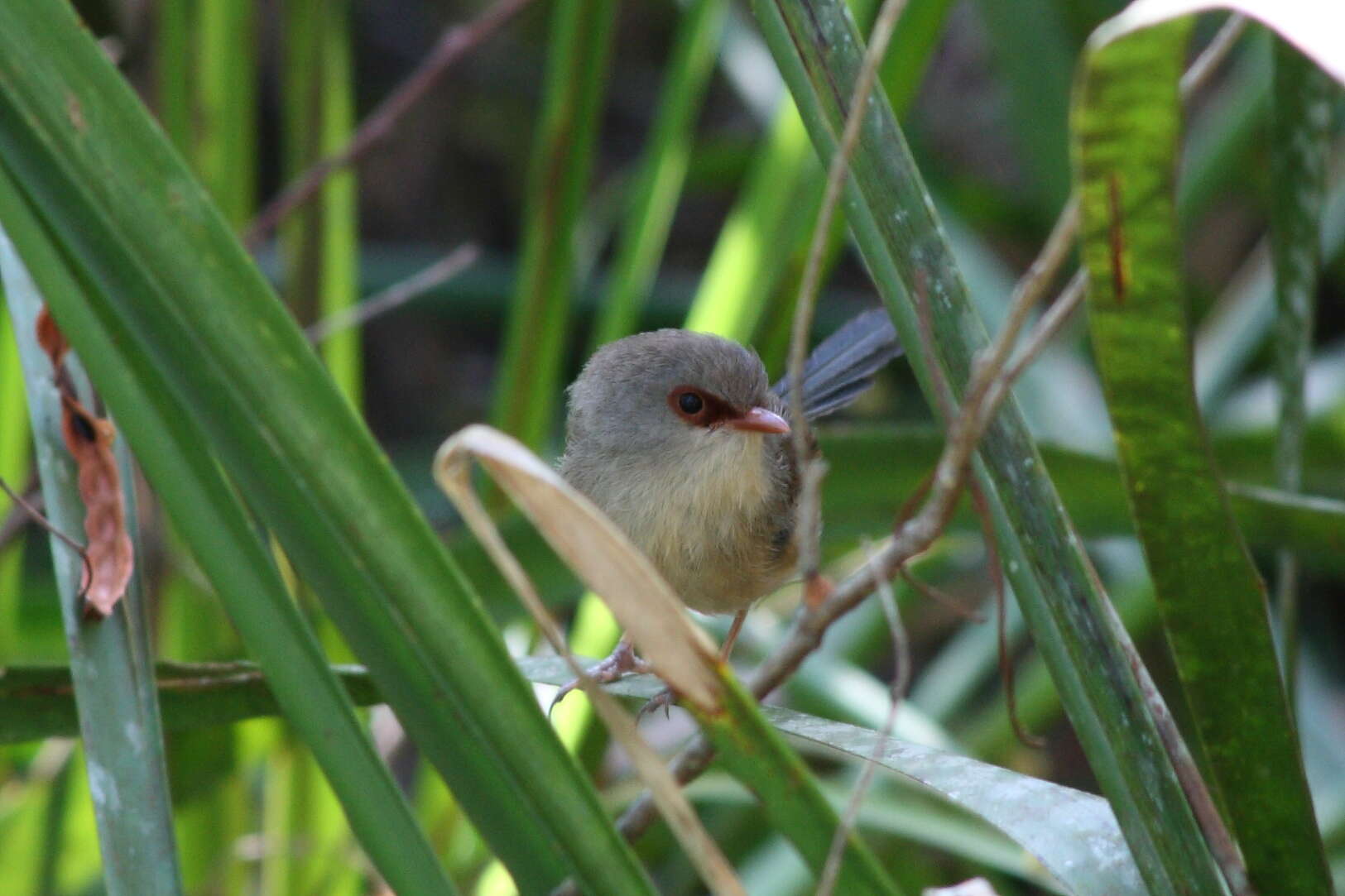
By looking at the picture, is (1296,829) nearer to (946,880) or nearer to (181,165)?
(181,165)

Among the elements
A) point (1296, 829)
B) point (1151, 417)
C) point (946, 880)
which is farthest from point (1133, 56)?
point (946, 880)

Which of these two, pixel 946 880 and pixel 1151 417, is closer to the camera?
pixel 1151 417

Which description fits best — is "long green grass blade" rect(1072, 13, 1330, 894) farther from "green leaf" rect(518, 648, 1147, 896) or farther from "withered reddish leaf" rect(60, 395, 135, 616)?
"withered reddish leaf" rect(60, 395, 135, 616)

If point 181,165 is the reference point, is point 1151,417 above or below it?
below

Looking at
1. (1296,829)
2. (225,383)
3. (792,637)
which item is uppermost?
(225,383)

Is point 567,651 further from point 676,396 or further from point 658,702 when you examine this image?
point 676,396

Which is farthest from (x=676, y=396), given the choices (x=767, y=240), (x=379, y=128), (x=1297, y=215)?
(x=1297, y=215)

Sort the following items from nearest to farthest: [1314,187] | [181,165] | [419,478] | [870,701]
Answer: [181,165]
[1314,187]
[870,701]
[419,478]

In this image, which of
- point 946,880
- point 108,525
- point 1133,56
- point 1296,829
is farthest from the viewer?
point 946,880

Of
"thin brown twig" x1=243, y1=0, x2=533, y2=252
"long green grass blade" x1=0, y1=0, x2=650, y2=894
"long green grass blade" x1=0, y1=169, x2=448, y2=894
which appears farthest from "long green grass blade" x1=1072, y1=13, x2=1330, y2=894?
"thin brown twig" x1=243, y1=0, x2=533, y2=252
